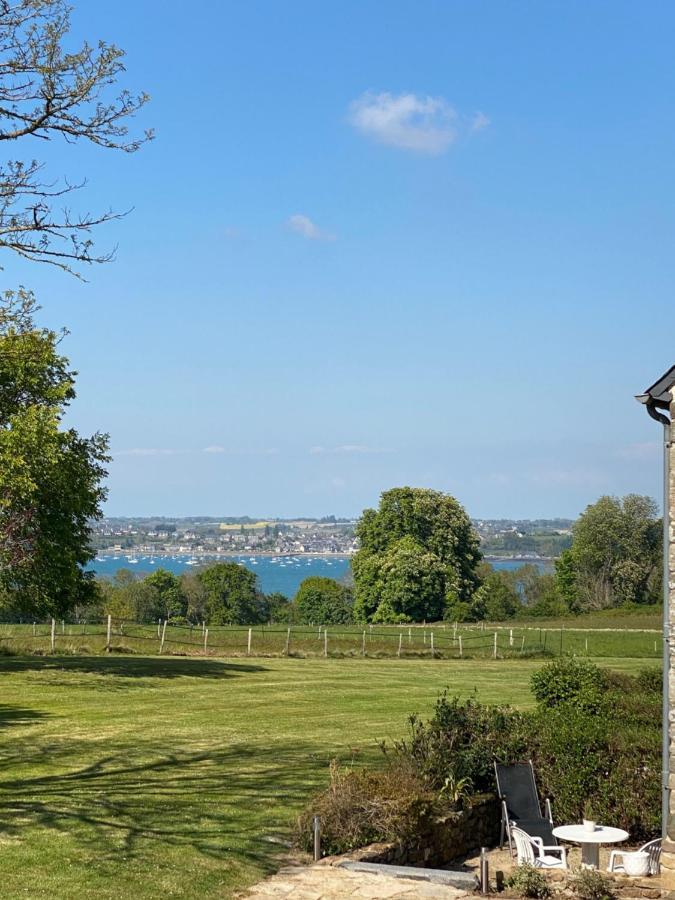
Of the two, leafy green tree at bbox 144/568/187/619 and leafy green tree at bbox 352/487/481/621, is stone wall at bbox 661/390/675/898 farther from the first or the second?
leafy green tree at bbox 144/568/187/619

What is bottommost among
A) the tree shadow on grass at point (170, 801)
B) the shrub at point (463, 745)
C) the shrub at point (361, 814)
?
the tree shadow on grass at point (170, 801)

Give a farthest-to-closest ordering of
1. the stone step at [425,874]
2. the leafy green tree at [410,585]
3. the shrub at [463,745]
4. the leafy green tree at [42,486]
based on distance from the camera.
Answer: the leafy green tree at [410,585], the leafy green tree at [42,486], the shrub at [463,745], the stone step at [425,874]

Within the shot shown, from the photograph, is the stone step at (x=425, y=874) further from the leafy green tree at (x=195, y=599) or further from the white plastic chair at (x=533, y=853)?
the leafy green tree at (x=195, y=599)

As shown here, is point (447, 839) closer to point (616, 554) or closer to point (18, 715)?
point (18, 715)

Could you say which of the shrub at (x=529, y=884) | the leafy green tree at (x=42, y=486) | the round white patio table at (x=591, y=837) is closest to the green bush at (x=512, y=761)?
the round white patio table at (x=591, y=837)

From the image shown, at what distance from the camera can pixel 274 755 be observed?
19312mm

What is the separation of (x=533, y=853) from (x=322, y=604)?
100m

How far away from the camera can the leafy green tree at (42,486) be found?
29.8 metres

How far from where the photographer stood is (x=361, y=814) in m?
12.6

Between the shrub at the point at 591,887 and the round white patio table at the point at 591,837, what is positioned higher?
the round white patio table at the point at 591,837

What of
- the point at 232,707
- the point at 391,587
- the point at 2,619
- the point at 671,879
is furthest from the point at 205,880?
the point at 2,619

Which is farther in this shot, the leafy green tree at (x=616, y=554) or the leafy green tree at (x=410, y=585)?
the leafy green tree at (x=616, y=554)

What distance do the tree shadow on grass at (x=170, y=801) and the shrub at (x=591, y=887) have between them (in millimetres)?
3642

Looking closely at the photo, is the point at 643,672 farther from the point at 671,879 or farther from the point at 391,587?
the point at 391,587
